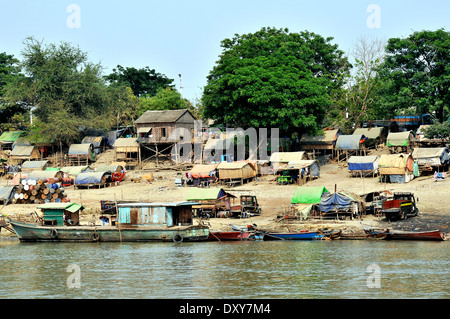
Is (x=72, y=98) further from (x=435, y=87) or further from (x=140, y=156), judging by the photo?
(x=435, y=87)

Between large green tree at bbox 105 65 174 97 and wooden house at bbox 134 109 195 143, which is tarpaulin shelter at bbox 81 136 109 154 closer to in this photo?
wooden house at bbox 134 109 195 143

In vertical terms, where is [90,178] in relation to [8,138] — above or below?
below

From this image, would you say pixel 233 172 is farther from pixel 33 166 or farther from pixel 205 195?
pixel 33 166

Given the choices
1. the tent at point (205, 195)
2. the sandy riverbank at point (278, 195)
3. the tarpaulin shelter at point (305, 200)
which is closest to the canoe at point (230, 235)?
the sandy riverbank at point (278, 195)

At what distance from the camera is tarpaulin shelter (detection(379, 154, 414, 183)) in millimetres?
47031

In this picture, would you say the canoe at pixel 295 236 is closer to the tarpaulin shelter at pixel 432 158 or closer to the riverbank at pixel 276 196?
the riverbank at pixel 276 196

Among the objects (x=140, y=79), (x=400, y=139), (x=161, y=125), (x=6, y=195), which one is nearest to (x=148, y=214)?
(x=6, y=195)

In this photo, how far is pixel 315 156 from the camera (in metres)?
62.0

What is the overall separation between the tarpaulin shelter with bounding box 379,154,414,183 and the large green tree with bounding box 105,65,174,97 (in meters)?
50.1

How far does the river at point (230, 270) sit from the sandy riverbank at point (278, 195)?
10.2ft

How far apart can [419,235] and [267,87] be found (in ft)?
78.9

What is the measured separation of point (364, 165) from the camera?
165 feet

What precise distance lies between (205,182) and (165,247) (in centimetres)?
1727

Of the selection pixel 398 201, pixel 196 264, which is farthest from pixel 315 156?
pixel 196 264
